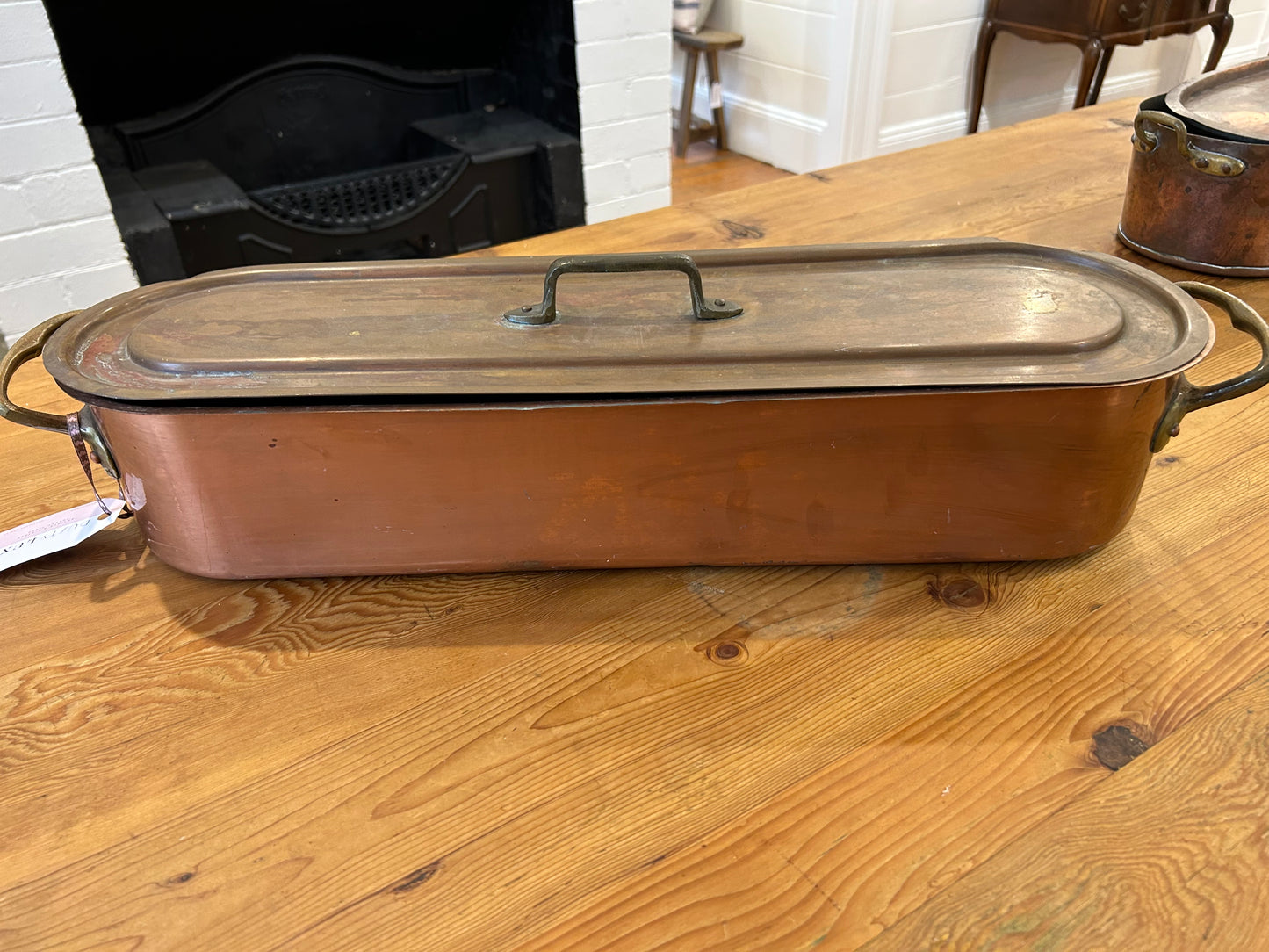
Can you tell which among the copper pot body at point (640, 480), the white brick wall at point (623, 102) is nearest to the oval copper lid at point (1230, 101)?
the copper pot body at point (640, 480)

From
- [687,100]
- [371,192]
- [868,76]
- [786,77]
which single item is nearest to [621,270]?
[371,192]

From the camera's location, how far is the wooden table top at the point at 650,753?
47 centimetres

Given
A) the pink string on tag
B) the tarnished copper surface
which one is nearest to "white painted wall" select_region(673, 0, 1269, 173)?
the tarnished copper surface

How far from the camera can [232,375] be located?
1.92ft

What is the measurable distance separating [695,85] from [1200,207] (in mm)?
2604

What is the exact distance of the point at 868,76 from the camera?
2.83m

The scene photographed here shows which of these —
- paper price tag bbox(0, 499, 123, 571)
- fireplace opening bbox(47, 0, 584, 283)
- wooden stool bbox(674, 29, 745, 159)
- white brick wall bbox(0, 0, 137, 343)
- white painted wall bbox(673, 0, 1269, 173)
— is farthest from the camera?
wooden stool bbox(674, 29, 745, 159)

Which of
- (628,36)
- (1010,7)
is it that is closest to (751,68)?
(1010,7)

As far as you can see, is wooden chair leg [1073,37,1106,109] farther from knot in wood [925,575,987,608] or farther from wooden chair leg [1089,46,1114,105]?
knot in wood [925,575,987,608]

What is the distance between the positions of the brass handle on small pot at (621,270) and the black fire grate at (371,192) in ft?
4.94

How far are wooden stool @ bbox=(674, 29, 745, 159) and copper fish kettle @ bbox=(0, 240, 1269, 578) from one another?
Answer: 8.78 ft

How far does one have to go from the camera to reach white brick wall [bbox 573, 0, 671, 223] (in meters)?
2.04

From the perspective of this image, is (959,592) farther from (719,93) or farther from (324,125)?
(719,93)

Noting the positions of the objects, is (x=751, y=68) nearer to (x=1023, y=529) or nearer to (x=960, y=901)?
(x=1023, y=529)
